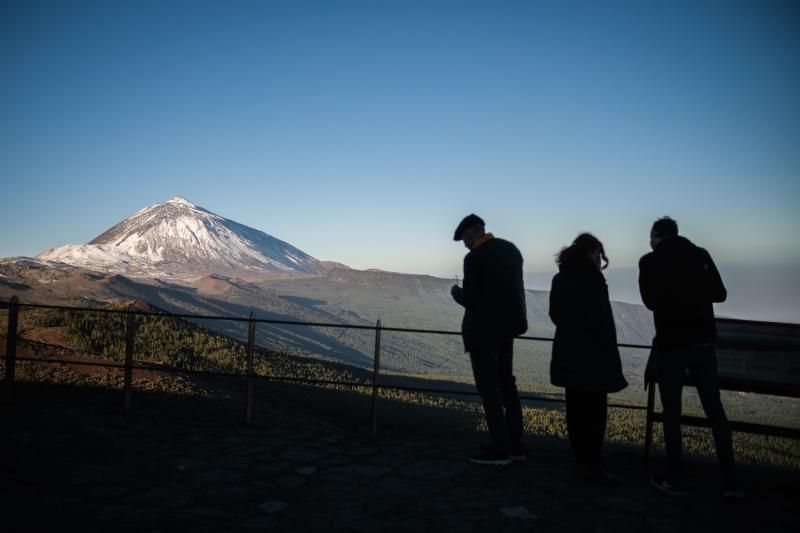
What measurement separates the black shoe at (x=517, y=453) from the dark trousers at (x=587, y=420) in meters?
0.58

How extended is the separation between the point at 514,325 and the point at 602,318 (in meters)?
0.66

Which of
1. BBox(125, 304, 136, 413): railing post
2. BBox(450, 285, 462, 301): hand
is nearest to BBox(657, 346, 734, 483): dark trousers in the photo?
BBox(450, 285, 462, 301): hand

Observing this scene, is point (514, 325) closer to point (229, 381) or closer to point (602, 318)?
point (602, 318)

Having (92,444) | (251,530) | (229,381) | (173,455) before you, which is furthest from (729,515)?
(229,381)

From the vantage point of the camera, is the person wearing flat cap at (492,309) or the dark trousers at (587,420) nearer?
the dark trousers at (587,420)

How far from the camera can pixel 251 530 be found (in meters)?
3.20

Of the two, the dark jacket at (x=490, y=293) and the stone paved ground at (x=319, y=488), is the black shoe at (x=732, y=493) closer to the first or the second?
the stone paved ground at (x=319, y=488)

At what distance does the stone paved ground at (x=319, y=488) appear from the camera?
3.35 meters

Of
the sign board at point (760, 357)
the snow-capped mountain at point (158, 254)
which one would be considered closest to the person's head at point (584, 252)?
the sign board at point (760, 357)

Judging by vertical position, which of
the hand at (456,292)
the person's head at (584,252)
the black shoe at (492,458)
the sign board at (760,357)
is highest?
the person's head at (584,252)

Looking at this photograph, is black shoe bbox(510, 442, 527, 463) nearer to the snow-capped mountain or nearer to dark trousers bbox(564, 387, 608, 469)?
dark trousers bbox(564, 387, 608, 469)

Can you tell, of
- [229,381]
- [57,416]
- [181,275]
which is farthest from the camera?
[181,275]

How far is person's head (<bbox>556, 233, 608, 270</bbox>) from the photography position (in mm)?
4055

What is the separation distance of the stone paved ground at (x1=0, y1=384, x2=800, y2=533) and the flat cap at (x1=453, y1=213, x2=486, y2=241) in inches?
74.0
